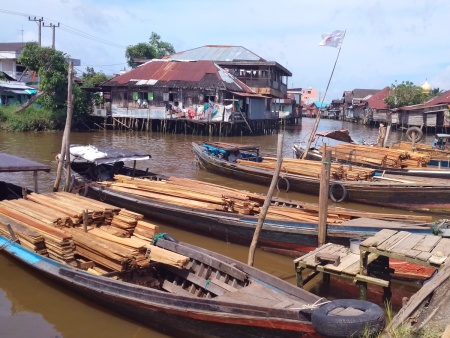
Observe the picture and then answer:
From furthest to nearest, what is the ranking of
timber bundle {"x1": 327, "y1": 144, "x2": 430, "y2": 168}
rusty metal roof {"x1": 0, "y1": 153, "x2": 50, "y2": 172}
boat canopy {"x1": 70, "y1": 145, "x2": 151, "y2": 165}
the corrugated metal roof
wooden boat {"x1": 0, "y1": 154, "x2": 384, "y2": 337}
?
the corrugated metal roof, timber bundle {"x1": 327, "y1": 144, "x2": 430, "y2": 168}, boat canopy {"x1": 70, "y1": 145, "x2": 151, "y2": 165}, rusty metal roof {"x1": 0, "y1": 153, "x2": 50, "y2": 172}, wooden boat {"x1": 0, "y1": 154, "x2": 384, "y2": 337}

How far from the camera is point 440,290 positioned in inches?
204

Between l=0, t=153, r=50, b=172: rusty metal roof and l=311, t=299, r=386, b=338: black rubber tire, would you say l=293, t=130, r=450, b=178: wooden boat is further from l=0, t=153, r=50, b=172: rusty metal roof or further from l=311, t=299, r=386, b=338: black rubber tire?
l=311, t=299, r=386, b=338: black rubber tire

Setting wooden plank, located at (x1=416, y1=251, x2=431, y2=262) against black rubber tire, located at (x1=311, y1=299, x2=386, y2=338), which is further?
wooden plank, located at (x1=416, y1=251, x2=431, y2=262)

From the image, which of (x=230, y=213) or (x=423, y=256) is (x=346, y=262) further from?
(x=230, y=213)

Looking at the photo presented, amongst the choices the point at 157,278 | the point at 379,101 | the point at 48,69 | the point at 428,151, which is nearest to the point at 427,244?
the point at 157,278

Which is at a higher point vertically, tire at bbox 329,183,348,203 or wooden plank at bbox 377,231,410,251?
wooden plank at bbox 377,231,410,251

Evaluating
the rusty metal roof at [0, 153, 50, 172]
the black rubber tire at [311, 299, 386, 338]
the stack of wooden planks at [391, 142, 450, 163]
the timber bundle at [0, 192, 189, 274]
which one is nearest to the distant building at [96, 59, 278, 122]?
the stack of wooden planks at [391, 142, 450, 163]

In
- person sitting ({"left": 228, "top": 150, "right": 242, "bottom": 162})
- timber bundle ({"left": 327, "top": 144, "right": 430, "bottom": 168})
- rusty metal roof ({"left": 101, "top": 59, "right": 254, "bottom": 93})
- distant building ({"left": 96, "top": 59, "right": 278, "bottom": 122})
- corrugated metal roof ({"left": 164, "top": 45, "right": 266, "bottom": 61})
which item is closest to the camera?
timber bundle ({"left": 327, "top": 144, "right": 430, "bottom": 168})

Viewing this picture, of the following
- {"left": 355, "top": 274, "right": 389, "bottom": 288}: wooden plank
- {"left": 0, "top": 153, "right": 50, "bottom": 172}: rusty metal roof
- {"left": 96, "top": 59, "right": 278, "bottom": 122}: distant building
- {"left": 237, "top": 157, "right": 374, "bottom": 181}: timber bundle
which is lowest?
{"left": 355, "top": 274, "right": 389, "bottom": 288}: wooden plank

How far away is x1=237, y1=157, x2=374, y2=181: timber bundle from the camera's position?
15.1 meters

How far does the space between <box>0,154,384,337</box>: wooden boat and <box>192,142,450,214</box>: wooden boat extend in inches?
327

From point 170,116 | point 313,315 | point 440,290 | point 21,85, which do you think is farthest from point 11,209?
point 21,85

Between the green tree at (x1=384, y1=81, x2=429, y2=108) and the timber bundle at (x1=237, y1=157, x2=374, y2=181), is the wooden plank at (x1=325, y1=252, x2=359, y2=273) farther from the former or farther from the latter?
the green tree at (x1=384, y1=81, x2=429, y2=108)

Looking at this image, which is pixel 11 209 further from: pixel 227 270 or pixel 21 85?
pixel 21 85
